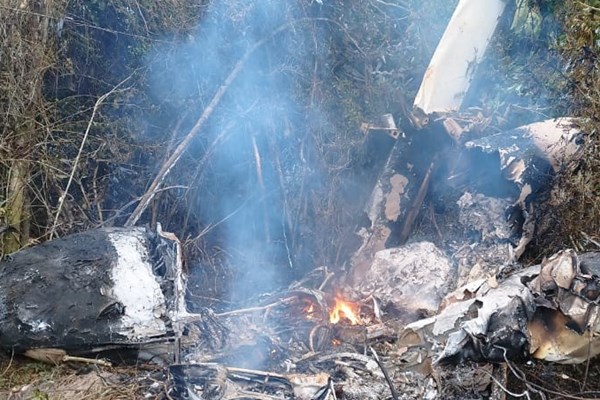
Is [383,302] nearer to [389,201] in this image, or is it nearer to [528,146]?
[389,201]

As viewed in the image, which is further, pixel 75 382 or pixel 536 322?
pixel 536 322

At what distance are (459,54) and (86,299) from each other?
5.09 meters

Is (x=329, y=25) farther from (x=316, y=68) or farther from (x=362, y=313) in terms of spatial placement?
(x=362, y=313)

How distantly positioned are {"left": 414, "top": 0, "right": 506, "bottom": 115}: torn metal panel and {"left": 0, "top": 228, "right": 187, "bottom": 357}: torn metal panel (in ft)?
12.5

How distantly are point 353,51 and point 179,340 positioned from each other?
14.7 feet

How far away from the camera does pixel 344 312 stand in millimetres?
5570

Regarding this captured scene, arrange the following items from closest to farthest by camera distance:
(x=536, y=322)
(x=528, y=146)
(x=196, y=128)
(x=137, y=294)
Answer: (x=137, y=294) < (x=536, y=322) < (x=528, y=146) < (x=196, y=128)

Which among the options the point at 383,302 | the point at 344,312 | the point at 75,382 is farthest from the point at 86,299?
the point at 383,302

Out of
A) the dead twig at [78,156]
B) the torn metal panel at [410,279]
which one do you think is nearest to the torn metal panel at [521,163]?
the torn metal panel at [410,279]

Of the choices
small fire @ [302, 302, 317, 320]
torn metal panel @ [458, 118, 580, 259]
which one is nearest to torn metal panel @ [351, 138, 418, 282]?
torn metal panel @ [458, 118, 580, 259]

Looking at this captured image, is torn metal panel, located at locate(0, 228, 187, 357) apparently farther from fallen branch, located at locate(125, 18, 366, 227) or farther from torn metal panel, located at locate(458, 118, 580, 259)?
torn metal panel, located at locate(458, 118, 580, 259)

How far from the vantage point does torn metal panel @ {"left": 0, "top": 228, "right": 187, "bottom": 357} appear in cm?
399

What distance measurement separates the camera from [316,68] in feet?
22.5

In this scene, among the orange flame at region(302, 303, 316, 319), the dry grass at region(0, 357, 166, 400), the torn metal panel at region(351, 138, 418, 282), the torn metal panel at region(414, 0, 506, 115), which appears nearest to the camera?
the dry grass at region(0, 357, 166, 400)
